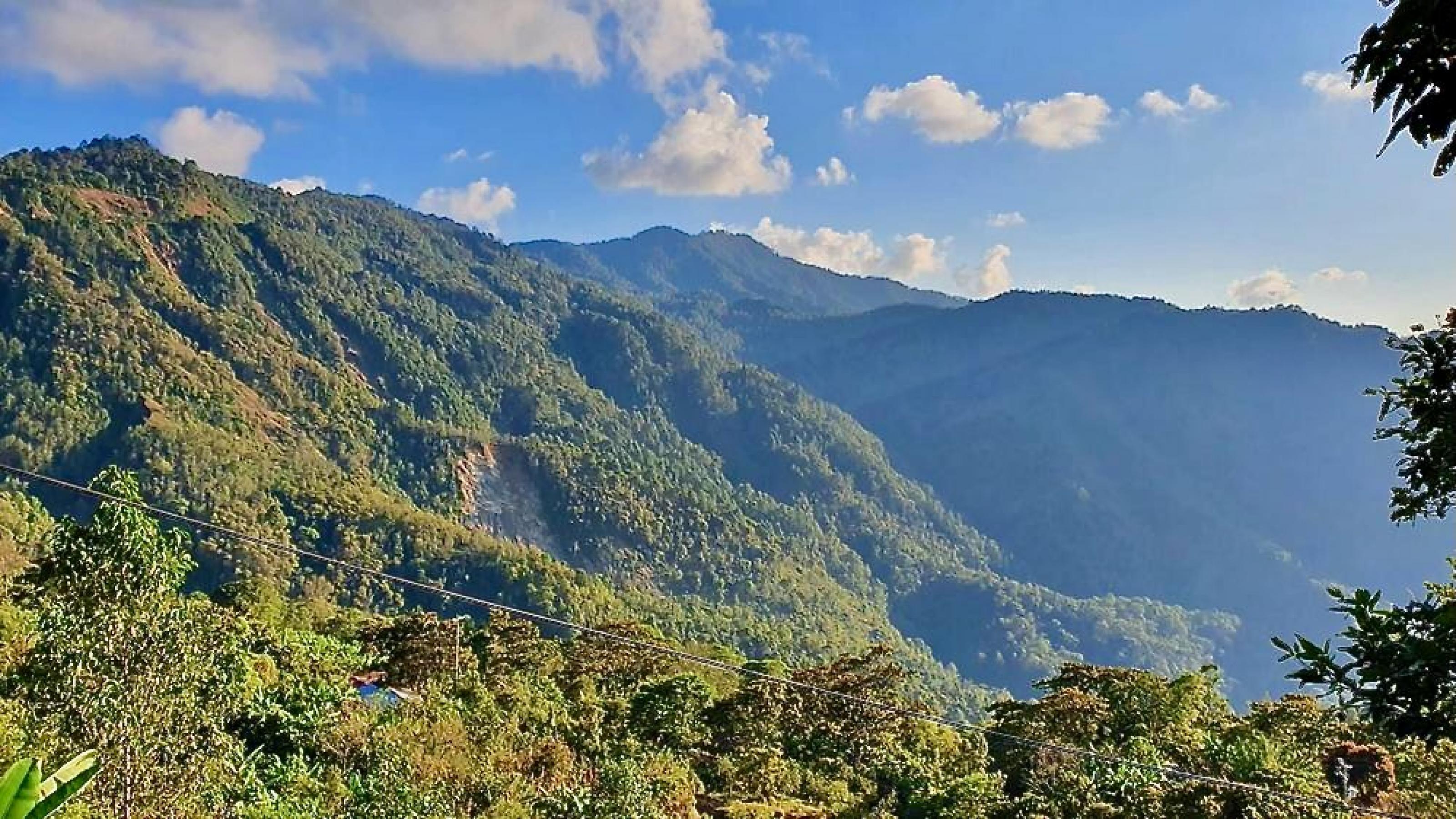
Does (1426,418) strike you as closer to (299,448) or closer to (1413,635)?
(1413,635)

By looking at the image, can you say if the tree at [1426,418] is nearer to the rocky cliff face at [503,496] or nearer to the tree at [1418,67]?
the tree at [1418,67]

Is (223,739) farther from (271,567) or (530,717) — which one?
(271,567)

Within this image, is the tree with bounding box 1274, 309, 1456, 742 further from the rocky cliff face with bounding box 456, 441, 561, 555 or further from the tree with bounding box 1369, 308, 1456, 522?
the rocky cliff face with bounding box 456, 441, 561, 555

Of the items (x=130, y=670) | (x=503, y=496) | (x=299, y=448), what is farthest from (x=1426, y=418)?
(x=503, y=496)

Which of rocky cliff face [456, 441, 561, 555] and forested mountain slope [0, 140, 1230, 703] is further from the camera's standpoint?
rocky cliff face [456, 441, 561, 555]

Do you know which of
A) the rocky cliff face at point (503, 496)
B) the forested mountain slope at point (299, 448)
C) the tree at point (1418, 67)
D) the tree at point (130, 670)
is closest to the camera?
the tree at point (1418, 67)

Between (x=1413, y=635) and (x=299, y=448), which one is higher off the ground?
(x=299, y=448)

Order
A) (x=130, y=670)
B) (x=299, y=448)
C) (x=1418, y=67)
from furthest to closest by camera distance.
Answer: (x=299, y=448) → (x=130, y=670) → (x=1418, y=67)

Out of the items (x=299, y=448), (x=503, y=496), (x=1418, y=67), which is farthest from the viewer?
(x=503, y=496)

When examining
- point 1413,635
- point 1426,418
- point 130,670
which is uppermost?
point 1426,418

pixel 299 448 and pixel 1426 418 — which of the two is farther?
pixel 299 448

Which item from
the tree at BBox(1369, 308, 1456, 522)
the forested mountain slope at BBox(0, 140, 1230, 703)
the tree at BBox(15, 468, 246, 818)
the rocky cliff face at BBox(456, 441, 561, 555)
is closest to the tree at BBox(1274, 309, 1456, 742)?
the tree at BBox(1369, 308, 1456, 522)

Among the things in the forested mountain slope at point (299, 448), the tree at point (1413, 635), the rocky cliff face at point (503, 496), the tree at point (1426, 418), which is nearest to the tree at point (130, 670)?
the tree at point (1413, 635)
